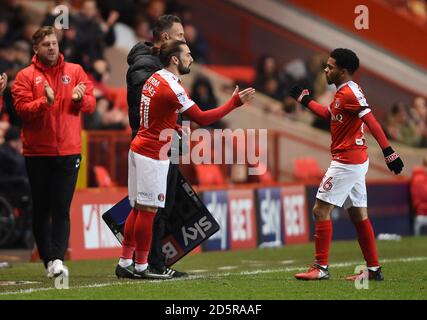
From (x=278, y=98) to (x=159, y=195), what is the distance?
40.9 ft

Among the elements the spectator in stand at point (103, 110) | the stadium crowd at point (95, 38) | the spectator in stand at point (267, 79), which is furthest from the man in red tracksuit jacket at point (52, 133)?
the spectator in stand at point (267, 79)

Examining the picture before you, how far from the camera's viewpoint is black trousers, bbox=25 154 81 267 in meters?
11.3

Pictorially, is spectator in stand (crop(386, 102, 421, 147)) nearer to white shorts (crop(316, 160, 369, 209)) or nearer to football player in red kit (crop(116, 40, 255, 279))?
white shorts (crop(316, 160, 369, 209))

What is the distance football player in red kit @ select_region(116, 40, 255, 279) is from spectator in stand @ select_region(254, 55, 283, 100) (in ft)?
38.8

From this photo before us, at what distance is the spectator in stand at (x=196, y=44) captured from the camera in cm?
2161

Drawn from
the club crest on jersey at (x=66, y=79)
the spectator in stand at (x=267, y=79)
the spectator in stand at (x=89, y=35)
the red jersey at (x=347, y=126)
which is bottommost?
the red jersey at (x=347, y=126)

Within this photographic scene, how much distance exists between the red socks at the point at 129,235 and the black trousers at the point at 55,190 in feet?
2.13

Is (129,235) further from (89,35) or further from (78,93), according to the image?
(89,35)

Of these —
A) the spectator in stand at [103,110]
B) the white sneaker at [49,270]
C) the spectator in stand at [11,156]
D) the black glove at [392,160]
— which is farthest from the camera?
the spectator in stand at [103,110]

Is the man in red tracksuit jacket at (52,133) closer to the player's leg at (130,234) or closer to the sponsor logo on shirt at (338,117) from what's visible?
the player's leg at (130,234)

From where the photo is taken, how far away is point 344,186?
11008 mm

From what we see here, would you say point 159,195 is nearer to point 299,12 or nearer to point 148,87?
point 148,87

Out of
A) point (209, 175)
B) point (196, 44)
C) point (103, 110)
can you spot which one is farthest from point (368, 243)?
point (196, 44)

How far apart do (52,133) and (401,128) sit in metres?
12.5
